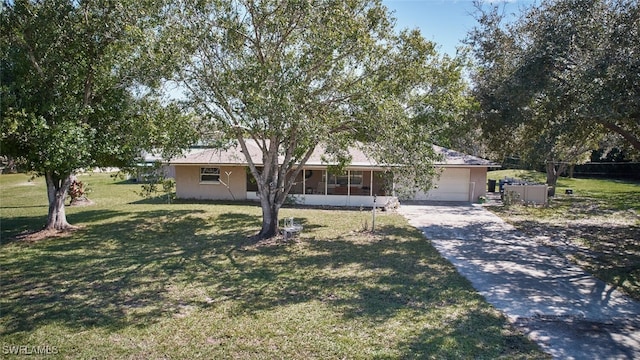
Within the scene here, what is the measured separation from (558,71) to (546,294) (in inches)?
242

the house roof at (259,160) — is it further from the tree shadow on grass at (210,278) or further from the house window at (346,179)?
the tree shadow on grass at (210,278)

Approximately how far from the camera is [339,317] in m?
6.70

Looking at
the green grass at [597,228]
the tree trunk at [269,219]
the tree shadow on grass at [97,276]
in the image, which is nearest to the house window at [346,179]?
the green grass at [597,228]

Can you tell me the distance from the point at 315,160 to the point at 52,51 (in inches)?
506

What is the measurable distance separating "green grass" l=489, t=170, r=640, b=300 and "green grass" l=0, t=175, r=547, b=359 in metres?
4.02

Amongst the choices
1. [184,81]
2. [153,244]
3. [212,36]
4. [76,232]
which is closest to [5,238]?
[76,232]

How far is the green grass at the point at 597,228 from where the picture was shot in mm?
9852

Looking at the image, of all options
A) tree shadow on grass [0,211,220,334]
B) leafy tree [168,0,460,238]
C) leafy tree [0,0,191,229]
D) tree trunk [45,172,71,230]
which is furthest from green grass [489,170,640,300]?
tree trunk [45,172,71,230]

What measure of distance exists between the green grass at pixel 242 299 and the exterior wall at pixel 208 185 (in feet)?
30.3

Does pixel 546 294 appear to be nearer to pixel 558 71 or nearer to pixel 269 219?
pixel 558 71

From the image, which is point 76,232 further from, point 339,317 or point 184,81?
point 339,317

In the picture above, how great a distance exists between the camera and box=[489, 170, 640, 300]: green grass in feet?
32.3

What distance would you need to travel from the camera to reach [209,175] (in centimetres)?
2361

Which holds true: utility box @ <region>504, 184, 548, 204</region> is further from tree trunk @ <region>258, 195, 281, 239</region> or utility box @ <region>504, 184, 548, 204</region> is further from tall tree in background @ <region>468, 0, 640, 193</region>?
tree trunk @ <region>258, 195, 281, 239</region>
